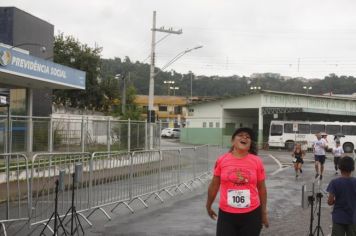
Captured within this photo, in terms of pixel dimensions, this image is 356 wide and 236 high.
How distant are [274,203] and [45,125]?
7.42 meters

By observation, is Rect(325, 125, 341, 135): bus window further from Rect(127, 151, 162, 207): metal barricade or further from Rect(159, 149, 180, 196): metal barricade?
Rect(127, 151, 162, 207): metal barricade

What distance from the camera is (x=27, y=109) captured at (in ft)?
82.6

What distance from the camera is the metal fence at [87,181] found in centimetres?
868

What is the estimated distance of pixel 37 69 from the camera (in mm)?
21156

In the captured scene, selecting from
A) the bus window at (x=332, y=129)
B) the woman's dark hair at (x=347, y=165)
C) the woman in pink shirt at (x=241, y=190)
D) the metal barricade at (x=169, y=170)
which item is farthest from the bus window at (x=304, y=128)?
the woman in pink shirt at (x=241, y=190)

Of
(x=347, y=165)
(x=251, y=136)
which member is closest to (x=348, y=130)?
(x=347, y=165)

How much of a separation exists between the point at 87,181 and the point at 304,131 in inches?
1752

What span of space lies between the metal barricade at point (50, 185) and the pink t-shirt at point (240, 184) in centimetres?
346

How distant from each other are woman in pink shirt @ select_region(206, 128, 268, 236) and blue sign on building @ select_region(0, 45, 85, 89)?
13647 millimetres

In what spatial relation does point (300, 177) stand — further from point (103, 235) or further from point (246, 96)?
point (246, 96)

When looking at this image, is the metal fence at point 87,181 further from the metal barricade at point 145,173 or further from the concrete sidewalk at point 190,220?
the concrete sidewalk at point 190,220

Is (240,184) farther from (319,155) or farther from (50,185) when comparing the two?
(319,155)

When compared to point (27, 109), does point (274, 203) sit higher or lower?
lower

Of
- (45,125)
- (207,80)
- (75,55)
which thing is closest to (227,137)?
(75,55)
